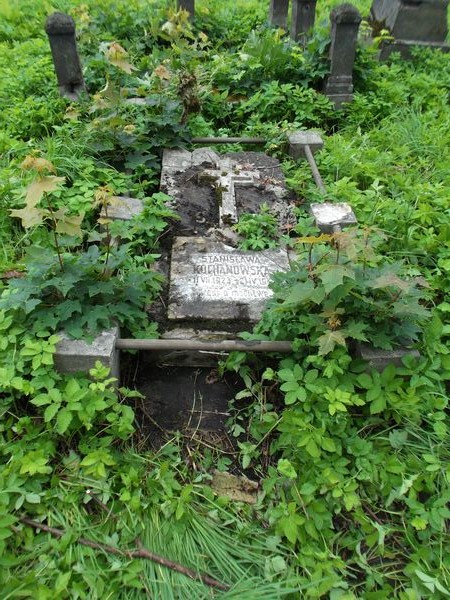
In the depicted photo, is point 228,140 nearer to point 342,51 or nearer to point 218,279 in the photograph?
point 342,51

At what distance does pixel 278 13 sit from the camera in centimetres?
690

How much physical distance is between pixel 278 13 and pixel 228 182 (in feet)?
13.4

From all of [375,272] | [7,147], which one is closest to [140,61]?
[7,147]

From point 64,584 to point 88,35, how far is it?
229 inches

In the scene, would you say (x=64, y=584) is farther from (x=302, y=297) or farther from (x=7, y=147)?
(x=7, y=147)

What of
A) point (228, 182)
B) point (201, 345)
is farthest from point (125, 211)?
point (201, 345)

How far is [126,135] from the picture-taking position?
437 cm

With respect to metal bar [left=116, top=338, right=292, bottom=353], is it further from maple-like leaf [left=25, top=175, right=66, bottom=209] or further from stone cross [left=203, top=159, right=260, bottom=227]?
stone cross [left=203, top=159, right=260, bottom=227]

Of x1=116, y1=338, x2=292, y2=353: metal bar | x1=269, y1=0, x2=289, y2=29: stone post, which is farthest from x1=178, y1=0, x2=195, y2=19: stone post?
x1=116, y1=338, x2=292, y2=353: metal bar

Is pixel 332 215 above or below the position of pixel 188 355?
above

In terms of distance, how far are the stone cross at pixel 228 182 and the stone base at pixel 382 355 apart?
1.67 m

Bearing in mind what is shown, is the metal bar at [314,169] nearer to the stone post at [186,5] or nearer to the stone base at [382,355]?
the stone base at [382,355]

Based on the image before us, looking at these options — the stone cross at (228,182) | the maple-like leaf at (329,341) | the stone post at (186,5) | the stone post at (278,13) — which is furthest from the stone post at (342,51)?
the maple-like leaf at (329,341)

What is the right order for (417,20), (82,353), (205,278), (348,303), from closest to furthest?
(82,353)
(348,303)
(205,278)
(417,20)
